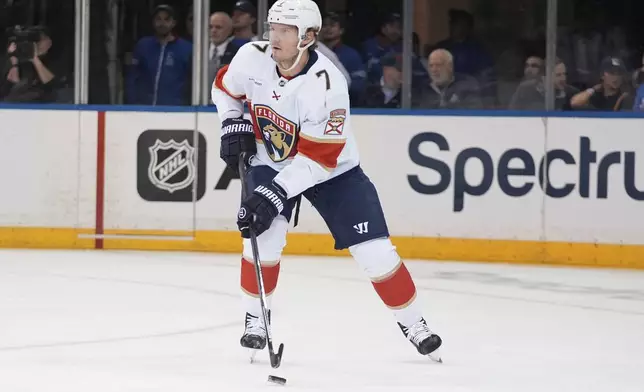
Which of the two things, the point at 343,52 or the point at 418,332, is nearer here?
the point at 418,332

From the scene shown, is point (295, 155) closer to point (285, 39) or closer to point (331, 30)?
point (285, 39)

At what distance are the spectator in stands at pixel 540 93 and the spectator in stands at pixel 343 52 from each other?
88 centimetres

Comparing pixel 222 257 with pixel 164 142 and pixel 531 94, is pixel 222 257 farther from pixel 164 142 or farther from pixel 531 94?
pixel 531 94

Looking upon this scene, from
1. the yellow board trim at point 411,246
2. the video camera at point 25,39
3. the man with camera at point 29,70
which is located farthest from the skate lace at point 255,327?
the video camera at point 25,39

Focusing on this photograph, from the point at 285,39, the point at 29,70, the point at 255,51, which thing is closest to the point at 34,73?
the point at 29,70

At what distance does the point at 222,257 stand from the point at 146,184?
2.18 ft

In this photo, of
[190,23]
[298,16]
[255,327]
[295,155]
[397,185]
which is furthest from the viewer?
[190,23]

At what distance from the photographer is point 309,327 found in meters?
5.32

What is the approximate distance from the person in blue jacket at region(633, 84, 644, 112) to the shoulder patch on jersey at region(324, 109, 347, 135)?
12.7ft

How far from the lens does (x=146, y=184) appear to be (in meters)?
8.01

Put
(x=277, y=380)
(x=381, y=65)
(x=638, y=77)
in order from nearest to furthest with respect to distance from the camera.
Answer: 1. (x=277, y=380)
2. (x=638, y=77)
3. (x=381, y=65)

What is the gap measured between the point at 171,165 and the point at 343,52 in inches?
47.2

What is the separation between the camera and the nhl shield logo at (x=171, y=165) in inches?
314

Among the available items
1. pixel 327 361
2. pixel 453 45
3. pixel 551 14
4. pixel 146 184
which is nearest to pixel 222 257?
pixel 146 184
